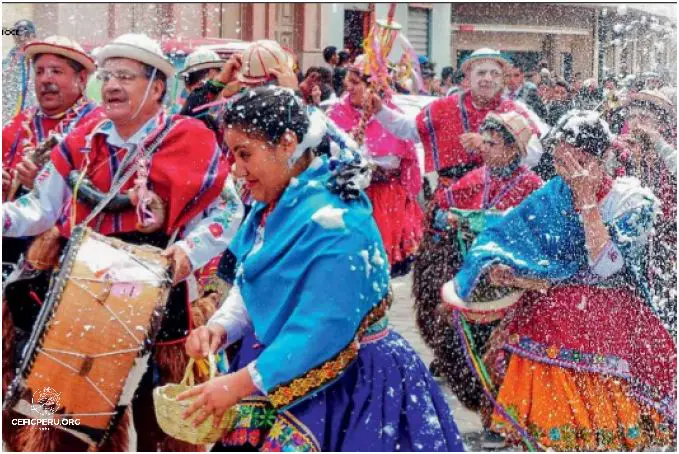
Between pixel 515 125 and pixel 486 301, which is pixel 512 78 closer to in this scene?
pixel 515 125

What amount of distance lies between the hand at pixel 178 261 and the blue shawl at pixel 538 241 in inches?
42.8

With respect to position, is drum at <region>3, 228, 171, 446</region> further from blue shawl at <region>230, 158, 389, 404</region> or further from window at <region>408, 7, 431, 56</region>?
window at <region>408, 7, 431, 56</region>

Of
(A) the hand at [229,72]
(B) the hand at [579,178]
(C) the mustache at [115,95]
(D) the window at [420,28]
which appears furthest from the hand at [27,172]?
(D) the window at [420,28]

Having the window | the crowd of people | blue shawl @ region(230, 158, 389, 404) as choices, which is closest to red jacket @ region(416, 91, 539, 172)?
the crowd of people

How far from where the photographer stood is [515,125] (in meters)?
5.62

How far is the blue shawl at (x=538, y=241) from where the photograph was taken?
4.32 metres

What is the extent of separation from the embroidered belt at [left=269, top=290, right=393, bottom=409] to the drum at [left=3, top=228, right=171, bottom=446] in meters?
→ 1.15

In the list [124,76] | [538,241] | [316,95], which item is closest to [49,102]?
[124,76]

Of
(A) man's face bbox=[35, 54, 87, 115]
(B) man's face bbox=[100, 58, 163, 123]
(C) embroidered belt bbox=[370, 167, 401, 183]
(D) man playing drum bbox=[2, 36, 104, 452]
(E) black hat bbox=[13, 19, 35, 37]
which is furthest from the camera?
(C) embroidered belt bbox=[370, 167, 401, 183]

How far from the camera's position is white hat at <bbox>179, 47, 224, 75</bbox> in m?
6.31

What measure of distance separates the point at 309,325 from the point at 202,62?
3.79m

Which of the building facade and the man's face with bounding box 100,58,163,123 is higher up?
the building facade

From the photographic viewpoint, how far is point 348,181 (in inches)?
117

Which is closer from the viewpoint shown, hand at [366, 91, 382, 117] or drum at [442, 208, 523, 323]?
drum at [442, 208, 523, 323]
